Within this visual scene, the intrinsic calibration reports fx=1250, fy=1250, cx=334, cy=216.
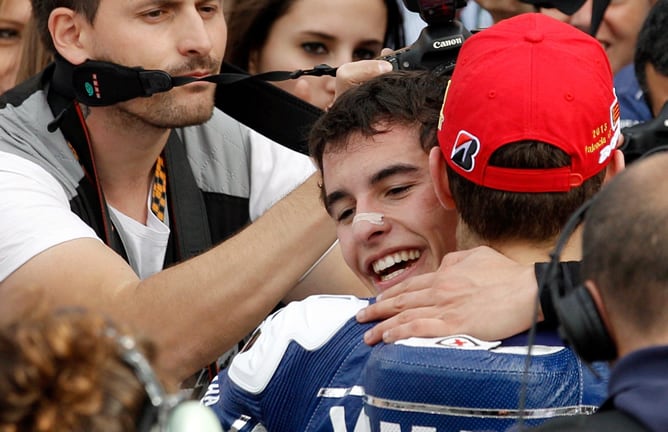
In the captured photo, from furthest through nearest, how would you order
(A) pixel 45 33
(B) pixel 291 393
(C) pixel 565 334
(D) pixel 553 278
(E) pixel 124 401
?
1. (A) pixel 45 33
2. (B) pixel 291 393
3. (D) pixel 553 278
4. (C) pixel 565 334
5. (E) pixel 124 401

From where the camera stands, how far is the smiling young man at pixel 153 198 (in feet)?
10.6

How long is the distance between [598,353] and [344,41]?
10.3ft

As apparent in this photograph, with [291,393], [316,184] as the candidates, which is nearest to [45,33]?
[316,184]

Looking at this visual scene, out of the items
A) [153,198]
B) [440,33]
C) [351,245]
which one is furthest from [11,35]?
[351,245]

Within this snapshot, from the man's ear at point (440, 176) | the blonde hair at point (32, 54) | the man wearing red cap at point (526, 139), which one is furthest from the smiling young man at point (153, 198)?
the man wearing red cap at point (526, 139)

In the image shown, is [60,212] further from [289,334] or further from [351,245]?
[289,334]

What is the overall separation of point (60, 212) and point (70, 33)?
73 cm

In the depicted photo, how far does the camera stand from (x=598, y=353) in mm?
1508

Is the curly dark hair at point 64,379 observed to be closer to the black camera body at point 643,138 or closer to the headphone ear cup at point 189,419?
the headphone ear cup at point 189,419

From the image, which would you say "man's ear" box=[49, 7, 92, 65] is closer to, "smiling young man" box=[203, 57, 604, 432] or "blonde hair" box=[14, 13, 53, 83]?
"blonde hair" box=[14, 13, 53, 83]

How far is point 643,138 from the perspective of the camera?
8.73 ft

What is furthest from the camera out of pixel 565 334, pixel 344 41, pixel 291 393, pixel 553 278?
pixel 344 41

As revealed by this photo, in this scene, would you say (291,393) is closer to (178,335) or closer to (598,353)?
(598,353)

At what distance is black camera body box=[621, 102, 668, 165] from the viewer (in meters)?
2.65
